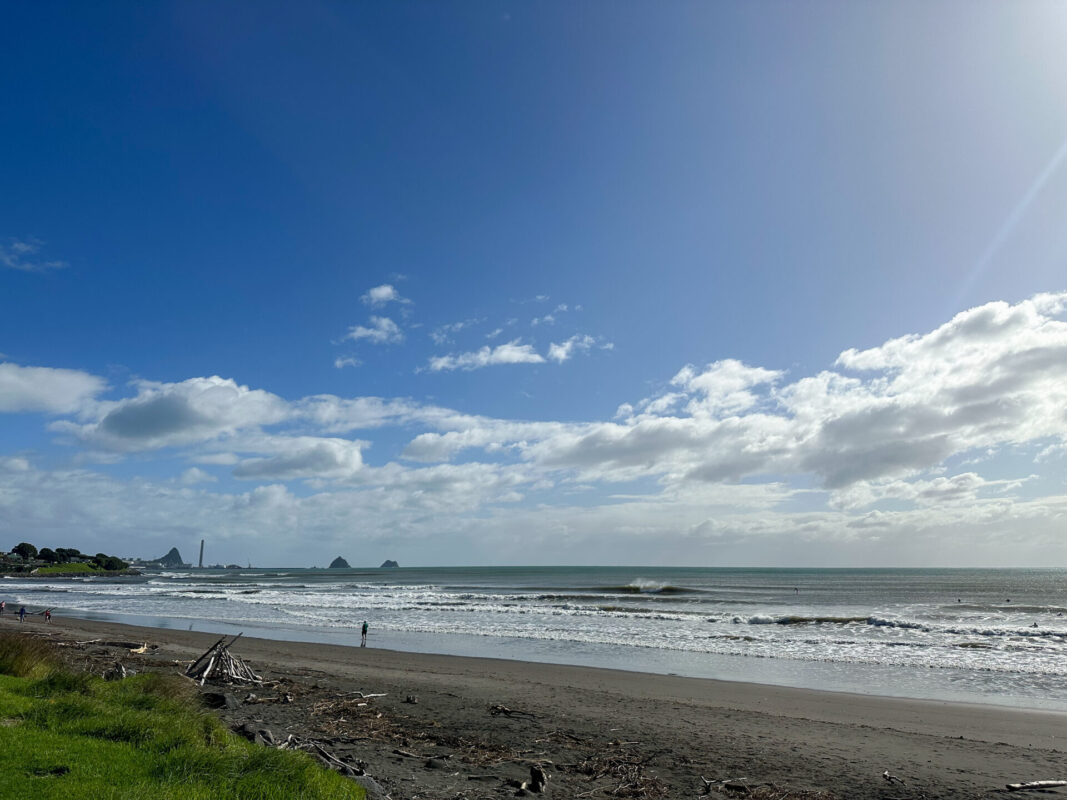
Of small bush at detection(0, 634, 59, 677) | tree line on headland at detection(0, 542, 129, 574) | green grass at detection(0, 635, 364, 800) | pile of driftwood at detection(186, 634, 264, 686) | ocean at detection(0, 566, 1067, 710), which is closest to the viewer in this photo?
green grass at detection(0, 635, 364, 800)

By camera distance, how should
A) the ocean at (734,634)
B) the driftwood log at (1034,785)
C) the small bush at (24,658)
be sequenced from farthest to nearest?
the ocean at (734,634) → the small bush at (24,658) → the driftwood log at (1034,785)

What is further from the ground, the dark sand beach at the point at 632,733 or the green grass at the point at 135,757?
the green grass at the point at 135,757

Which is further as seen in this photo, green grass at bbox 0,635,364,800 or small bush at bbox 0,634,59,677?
small bush at bbox 0,634,59,677

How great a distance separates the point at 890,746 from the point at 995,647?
20367 millimetres

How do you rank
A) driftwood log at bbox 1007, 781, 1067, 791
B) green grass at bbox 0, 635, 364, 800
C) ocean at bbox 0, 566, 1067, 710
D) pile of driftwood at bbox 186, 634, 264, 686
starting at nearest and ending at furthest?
green grass at bbox 0, 635, 364, 800 → driftwood log at bbox 1007, 781, 1067, 791 → pile of driftwood at bbox 186, 634, 264, 686 → ocean at bbox 0, 566, 1067, 710

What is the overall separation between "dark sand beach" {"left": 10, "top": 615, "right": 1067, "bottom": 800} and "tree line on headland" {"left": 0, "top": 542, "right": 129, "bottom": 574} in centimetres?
13194

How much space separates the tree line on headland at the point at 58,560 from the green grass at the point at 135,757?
136 meters

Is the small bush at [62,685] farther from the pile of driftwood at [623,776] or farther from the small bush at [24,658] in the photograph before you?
the pile of driftwood at [623,776]

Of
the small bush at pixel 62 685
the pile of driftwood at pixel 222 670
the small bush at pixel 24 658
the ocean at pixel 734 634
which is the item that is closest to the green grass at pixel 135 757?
the small bush at pixel 62 685

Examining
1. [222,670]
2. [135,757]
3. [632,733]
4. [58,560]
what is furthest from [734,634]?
[58,560]

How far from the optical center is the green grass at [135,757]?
6305 millimetres

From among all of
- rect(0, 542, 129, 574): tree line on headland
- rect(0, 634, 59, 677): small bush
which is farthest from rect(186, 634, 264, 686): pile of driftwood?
rect(0, 542, 129, 574): tree line on headland

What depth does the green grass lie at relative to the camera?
20.7ft

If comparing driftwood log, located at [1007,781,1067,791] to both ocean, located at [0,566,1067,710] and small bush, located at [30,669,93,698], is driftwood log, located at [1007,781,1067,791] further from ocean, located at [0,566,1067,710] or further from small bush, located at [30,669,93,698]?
small bush, located at [30,669,93,698]
